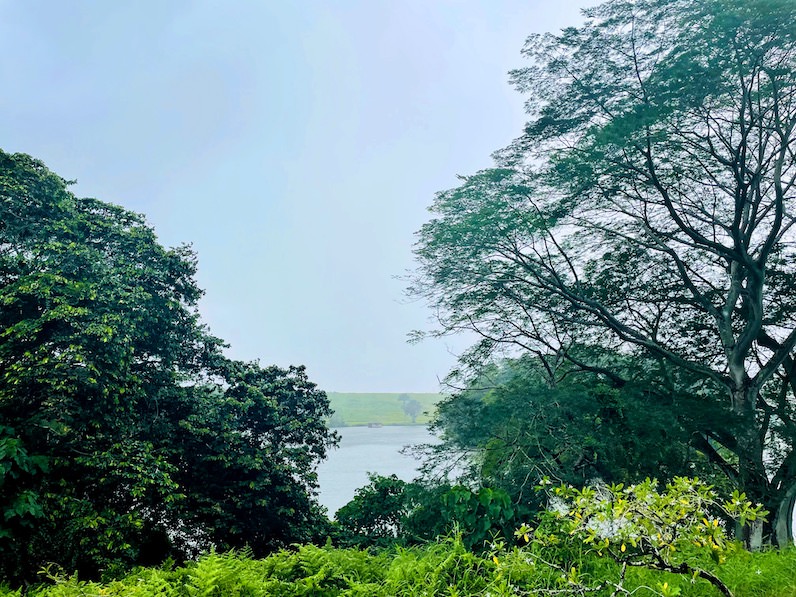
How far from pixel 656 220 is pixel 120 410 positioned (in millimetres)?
6838

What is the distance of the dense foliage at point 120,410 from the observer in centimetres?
504

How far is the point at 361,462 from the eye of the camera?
9.27 m

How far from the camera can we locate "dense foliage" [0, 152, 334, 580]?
504cm

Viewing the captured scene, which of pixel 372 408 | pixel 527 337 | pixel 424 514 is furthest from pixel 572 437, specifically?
pixel 372 408

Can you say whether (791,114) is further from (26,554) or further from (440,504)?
(26,554)

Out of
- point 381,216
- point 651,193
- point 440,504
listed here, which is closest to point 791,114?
point 651,193

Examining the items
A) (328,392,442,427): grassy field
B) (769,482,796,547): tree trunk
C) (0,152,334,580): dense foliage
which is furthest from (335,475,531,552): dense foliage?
(328,392,442,427): grassy field

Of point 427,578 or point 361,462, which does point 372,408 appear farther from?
point 427,578

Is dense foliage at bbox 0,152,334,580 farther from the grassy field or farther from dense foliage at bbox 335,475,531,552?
the grassy field

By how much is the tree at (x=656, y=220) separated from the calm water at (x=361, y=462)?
1893 mm

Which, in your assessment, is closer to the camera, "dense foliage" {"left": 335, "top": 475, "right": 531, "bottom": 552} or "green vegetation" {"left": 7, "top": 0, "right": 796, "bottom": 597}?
"dense foliage" {"left": 335, "top": 475, "right": 531, "bottom": 552}

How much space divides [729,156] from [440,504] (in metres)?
5.13

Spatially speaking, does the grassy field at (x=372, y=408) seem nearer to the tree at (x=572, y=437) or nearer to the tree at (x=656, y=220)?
the tree at (x=656, y=220)

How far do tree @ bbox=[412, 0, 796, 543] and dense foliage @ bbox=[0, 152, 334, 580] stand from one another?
125 inches
